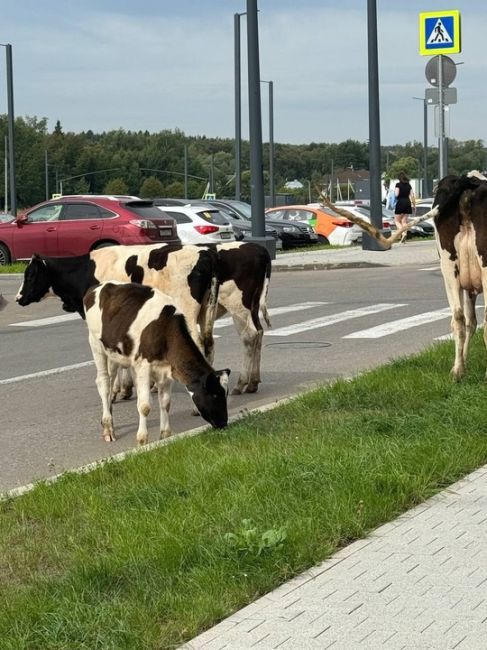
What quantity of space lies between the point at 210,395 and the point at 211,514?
276 centimetres

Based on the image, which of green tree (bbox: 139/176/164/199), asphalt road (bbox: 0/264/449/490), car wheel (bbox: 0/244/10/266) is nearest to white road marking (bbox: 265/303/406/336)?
asphalt road (bbox: 0/264/449/490)

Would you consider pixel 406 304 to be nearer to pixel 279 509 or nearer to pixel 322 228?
pixel 279 509

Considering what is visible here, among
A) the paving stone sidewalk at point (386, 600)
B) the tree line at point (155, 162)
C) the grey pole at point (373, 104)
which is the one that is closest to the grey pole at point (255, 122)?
the grey pole at point (373, 104)

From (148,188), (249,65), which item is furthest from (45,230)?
(148,188)

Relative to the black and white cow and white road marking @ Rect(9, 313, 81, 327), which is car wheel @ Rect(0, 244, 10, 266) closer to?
white road marking @ Rect(9, 313, 81, 327)

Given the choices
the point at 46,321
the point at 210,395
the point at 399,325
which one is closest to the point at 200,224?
the point at 46,321

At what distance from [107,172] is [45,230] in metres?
113

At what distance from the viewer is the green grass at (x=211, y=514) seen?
16.5 ft

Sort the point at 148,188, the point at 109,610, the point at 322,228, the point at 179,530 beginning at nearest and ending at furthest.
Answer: the point at 109,610
the point at 179,530
the point at 322,228
the point at 148,188

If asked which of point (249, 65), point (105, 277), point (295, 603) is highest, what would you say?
point (249, 65)

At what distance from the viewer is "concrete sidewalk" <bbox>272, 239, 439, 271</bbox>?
28391 millimetres

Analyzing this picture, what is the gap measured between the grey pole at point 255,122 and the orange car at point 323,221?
1253cm

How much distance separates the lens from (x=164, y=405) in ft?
31.4

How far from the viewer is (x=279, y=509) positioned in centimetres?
655
